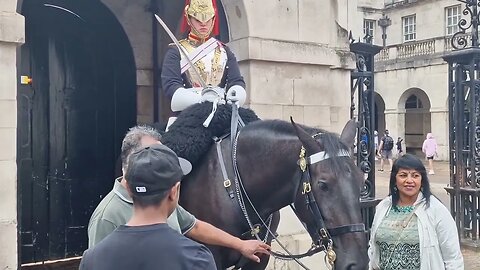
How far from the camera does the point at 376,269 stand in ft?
12.7

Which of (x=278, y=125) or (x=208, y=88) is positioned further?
(x=208, y=88)

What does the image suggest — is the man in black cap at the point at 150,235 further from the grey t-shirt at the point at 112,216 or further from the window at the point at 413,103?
the window at the point at 413,103

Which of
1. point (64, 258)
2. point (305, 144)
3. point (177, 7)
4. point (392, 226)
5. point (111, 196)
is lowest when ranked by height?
point (64, 258)

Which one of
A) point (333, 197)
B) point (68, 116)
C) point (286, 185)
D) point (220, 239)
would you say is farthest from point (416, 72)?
point (220, 239)

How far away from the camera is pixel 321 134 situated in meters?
3.44

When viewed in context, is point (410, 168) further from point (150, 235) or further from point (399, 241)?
point (150, 235)

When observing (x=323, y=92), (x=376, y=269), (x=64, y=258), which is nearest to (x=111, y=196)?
(x=376, y=269)

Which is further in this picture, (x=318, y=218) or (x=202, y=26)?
(x=202, y=26)

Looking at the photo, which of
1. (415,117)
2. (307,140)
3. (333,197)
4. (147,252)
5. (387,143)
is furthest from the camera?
(415,117)

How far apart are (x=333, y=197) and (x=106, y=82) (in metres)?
4.96

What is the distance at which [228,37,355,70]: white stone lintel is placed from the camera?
6.02m

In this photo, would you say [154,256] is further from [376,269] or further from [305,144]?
[376,269]

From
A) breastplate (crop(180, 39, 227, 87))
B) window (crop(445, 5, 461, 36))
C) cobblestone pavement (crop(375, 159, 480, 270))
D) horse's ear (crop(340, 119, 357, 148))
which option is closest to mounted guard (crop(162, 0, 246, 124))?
breastplate (crop(180, 39, 227, 87))

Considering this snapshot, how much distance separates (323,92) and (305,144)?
3.46 m
